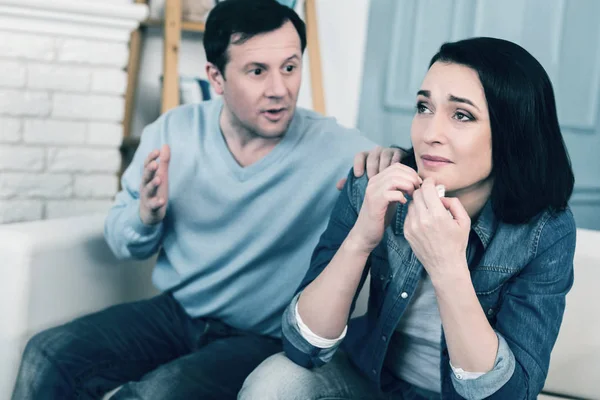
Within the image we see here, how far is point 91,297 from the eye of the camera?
1688 millimetres

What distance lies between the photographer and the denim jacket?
43.8 inches

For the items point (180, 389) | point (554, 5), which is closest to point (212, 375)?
point (180, 389)

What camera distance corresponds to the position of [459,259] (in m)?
1.08

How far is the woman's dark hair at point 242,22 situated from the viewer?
1.64 m


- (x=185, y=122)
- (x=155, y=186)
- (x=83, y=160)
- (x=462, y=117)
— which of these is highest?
(x=462, y=117)

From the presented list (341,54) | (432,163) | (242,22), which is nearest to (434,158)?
(432,163)

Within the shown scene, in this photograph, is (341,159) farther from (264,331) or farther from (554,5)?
(554,5)

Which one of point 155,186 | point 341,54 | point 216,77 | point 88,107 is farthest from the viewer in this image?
point 341,54

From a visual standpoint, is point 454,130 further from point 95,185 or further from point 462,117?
point 95,185

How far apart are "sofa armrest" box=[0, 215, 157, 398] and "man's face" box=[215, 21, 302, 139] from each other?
460 millimetres

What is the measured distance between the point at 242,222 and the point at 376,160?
407 millimetres

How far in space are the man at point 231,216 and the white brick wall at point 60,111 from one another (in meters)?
0.65

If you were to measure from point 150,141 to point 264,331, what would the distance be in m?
0.54

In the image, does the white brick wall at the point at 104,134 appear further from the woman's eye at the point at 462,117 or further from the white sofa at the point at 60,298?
the woman's eye at the point at 462,117
